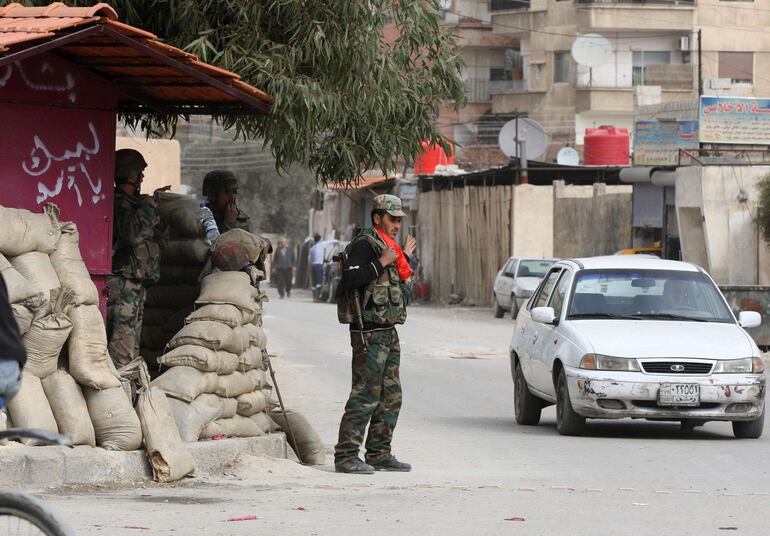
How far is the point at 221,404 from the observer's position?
1017 cm

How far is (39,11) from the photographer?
30.6ft

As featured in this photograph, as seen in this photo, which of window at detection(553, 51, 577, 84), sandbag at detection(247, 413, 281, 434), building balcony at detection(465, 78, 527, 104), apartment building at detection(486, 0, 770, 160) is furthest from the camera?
building balcony at detection(465, 78, 527, 104)

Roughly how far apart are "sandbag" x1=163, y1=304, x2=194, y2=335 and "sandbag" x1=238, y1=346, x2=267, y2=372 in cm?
141

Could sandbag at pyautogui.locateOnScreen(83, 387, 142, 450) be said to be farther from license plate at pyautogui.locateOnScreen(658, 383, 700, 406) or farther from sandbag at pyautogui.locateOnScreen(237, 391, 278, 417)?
license plate at pyautogui.locateOnScreen(658, 383, 700, 406)

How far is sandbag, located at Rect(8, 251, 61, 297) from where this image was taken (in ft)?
29.8

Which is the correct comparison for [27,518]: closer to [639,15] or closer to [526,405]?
[526,405]

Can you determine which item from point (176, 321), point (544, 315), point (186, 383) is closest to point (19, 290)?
point (186, 383)

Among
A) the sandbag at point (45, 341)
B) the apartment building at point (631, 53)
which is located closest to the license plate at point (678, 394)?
the sandbag at point (45, 341)

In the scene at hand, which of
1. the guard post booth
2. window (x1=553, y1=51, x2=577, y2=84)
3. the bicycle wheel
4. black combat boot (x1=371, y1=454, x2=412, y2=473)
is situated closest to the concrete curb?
black combat boot (x1=371, y1=454, x2=412, y2=473)

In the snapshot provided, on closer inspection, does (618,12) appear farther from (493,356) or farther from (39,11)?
(39,11)

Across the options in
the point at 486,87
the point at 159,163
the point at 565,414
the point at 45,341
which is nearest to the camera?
the point at 45,341

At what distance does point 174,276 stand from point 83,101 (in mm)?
2270

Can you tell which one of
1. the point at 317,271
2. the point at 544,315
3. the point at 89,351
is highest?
the point at 89,351

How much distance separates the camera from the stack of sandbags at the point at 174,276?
12.0 m
